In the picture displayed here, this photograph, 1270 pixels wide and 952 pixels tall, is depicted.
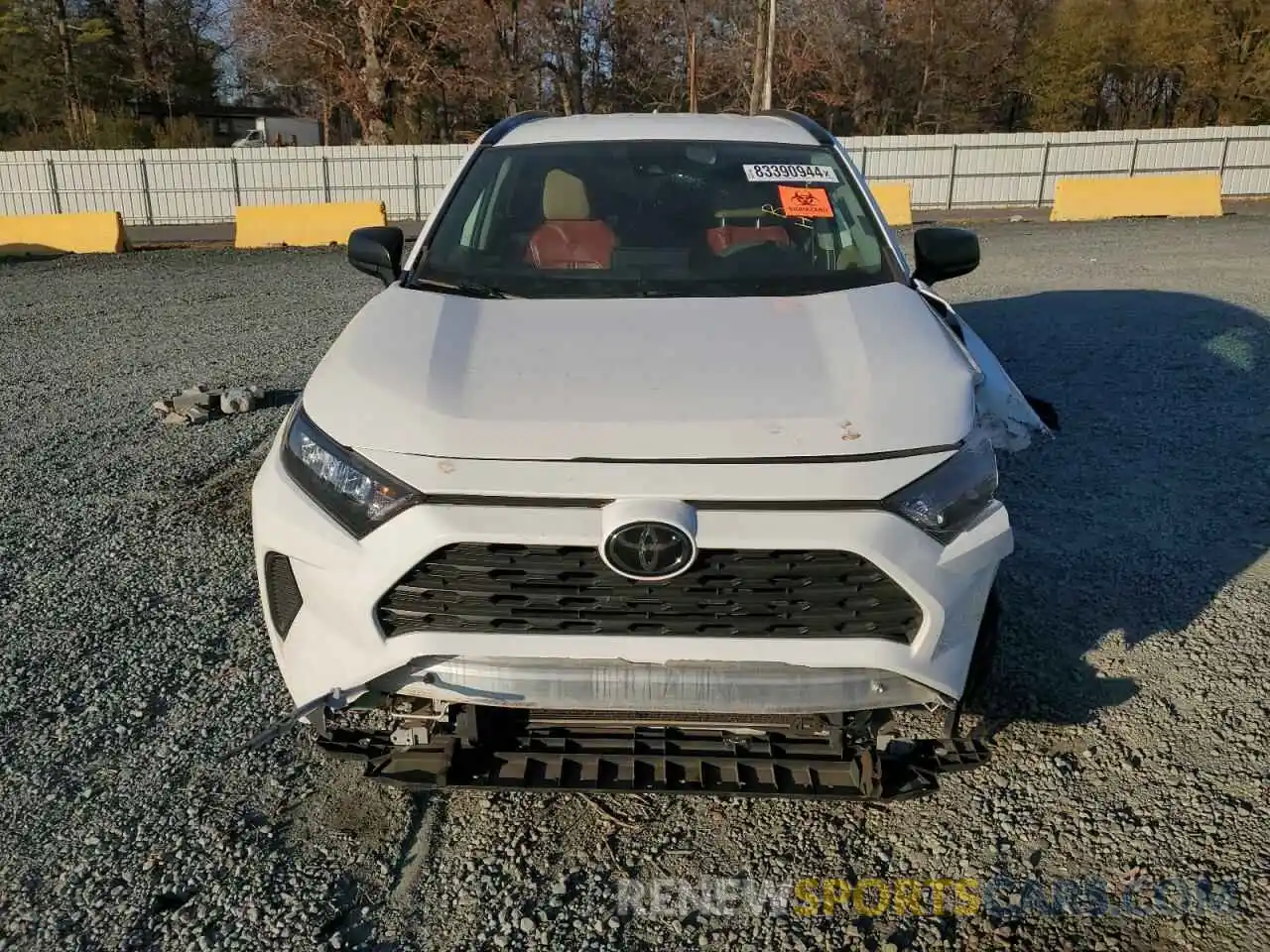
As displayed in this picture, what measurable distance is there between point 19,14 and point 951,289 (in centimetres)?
Answer: 4424

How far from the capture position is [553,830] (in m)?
2.62

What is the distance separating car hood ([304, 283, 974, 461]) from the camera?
221 cm

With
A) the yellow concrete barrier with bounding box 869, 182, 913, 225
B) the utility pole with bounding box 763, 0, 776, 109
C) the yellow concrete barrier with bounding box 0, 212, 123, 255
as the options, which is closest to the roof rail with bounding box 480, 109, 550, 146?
the yellow concrete barrier with bounding box 0, 212, 123, 255

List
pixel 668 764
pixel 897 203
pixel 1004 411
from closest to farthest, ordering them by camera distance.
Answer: pixel 668 764, pixel 1004 411, pixel 897 203

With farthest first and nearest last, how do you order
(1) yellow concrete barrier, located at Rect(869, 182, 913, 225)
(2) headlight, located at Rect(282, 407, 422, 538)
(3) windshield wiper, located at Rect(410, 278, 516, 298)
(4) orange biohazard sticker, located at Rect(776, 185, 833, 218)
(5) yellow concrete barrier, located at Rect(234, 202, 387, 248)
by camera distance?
(1) yellow concrete barrier, located at Rect(869, 182, 913, 225)
(5) yellow concrete barrier, located at Rect(234, 202, 387, 248)
(4) orange biohazard sticker, located at Rect(776, 185, 833, 218)
(3) windshield wiper, located at Rect(410, 278, 516, 298)
(2) headlight, located at Rect(282, 407, 422, 538)

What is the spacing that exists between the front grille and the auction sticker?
85.2 inches

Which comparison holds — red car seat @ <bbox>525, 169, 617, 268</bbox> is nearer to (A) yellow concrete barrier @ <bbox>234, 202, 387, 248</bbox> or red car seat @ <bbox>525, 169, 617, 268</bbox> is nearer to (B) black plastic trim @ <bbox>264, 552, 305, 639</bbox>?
(B) black plastic trim @ <bbox>264, 552, 305, 639</bbox>

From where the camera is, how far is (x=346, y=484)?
7.43ft

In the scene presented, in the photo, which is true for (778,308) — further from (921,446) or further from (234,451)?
(234,451)

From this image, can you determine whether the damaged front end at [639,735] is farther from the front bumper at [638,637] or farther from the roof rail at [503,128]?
the roof rail at [503,128]

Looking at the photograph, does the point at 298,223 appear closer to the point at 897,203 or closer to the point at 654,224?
the point at 897,203

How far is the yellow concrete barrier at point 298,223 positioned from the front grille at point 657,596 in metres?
16.6

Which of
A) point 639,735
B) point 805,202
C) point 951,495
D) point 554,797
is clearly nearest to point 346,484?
point 639,735

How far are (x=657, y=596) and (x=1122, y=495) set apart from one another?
3558 mm
